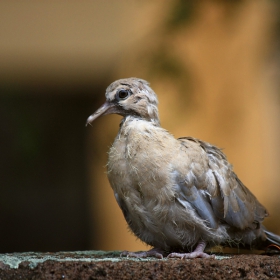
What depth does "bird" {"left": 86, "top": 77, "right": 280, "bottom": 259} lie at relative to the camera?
3559 mm

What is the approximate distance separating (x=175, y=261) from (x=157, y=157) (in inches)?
24.0

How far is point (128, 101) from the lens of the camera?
3.75 meters

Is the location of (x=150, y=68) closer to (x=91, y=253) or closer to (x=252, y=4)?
(x=252, y=4)

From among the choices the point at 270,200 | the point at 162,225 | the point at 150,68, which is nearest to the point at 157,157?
the point at 162,225

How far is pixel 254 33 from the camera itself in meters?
5.96

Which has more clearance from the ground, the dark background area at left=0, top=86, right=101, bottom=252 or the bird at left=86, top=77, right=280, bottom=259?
the bird at left=86, top=77, right=280, bottom=259

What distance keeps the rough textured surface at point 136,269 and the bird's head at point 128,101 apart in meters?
0.91

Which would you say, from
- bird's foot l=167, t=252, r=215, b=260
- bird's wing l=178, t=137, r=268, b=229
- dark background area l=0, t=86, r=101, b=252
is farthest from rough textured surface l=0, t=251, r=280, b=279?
dark background area l=0, t=86, r=101, b=252

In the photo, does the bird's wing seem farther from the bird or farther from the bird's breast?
the bird's breast

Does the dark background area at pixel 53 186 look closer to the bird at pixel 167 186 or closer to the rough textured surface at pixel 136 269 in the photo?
the bird at pixel 167 186

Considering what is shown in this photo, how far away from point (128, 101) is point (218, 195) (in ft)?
2.30

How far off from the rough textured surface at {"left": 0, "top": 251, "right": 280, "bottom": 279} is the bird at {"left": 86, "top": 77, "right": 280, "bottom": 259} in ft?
1.00

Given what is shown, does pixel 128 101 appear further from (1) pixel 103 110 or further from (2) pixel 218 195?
(2) pixel 218 195

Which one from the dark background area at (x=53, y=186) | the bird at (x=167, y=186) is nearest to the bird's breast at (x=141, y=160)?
the bird at (x=167, y=186)
